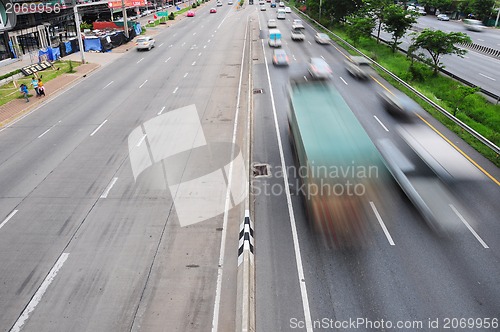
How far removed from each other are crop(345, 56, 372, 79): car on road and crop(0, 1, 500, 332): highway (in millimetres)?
9882

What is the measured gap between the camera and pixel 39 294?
10961 millimetres

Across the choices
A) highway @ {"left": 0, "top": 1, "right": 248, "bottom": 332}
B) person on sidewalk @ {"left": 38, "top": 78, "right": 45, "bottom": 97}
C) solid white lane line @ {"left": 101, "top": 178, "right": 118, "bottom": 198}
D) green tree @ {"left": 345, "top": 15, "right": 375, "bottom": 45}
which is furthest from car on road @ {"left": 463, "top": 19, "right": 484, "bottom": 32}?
solid white lane line @ {"left": 101, "top": 178, "right": 118, "bottom": 198}

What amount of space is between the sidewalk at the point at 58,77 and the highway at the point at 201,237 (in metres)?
1.66

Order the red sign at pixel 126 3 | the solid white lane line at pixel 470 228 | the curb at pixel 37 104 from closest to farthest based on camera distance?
the solid white lane line at pixel 470 228, the curb at pixel 37 104, the red sign at pixel 126 3

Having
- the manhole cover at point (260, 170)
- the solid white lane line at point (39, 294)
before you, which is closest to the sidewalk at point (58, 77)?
the solid white lane line at point (39, 294)

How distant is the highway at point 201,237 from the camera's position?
34.0ft

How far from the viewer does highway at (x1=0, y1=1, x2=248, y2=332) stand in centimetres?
1046

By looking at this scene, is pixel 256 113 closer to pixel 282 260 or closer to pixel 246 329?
pixel 282 260

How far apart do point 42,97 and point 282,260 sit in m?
26.5

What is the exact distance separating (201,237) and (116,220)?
12.0 feet

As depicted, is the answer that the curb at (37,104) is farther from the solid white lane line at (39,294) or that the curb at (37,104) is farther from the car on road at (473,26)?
the car on road at (473,26)

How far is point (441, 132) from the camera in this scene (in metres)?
22.3

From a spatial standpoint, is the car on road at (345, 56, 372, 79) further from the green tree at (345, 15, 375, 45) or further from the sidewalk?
the sidewalk

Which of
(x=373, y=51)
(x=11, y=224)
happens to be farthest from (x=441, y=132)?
(x=373, y=51)
